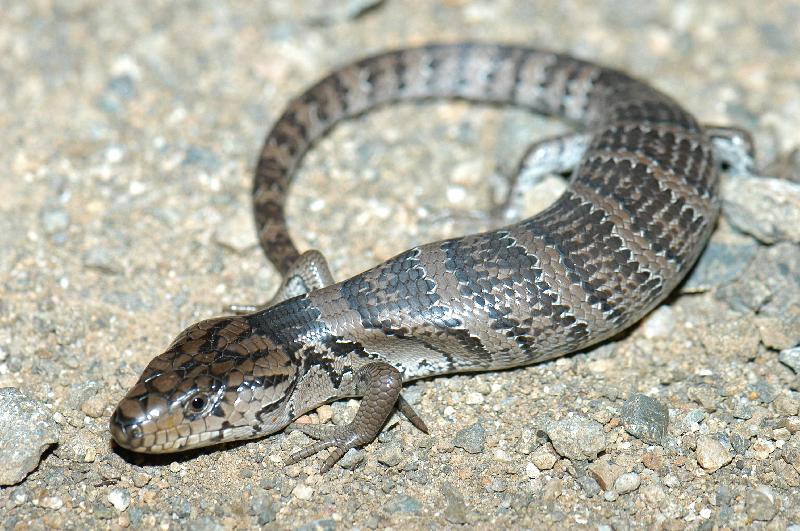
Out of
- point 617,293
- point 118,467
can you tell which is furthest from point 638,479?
point 118,467

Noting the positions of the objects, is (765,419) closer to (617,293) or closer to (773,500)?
(773,500)

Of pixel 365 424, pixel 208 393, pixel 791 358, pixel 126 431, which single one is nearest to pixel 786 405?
pixel 791 358

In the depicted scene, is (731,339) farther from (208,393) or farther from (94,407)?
(94,407)

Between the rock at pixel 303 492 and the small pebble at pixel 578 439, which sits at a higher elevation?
the small pebble at pixel 578 439

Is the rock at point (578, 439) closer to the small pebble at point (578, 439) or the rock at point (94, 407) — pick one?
the small pebble at point (578, 439)

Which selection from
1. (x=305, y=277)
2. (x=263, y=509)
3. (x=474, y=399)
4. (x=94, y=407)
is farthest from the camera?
(x=305, y=277)

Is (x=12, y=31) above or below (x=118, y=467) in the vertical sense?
above

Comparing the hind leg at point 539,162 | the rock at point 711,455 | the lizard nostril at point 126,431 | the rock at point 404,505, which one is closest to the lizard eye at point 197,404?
the lizard nostril at point 126,431
